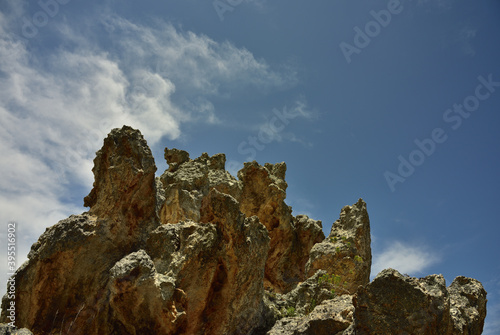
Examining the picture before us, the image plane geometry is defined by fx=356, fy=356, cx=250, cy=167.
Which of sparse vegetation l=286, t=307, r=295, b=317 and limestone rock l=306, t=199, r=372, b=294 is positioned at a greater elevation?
limestone rock l=306, t=199, r=372, b=294

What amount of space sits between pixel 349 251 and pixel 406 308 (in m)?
12.5

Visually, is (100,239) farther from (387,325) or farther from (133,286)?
(387,325)

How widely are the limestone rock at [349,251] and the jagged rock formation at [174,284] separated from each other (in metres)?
2.02

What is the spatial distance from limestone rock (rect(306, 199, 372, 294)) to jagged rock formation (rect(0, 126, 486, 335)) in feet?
6.62

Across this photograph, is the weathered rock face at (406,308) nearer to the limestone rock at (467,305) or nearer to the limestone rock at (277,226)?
the limestone rock at (467,305)

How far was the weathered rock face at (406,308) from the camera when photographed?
26.7 feet

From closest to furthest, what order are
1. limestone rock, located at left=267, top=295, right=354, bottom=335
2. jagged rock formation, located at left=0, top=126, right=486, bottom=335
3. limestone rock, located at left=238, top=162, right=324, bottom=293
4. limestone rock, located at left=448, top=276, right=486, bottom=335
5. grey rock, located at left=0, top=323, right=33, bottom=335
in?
1. grey rock, located at left=0, top=323, right=33, bottom=335
2. jagged rock formation, located at left=0, top=126, right=486, bottom=335
3. limestone rock, located at left=448, top=276, right=486, bottom=335
4. limestone rock, located at left=267, top=295, right=354, bottom=335
5. limestone rock, located at left=238, top=162, right=324, bottom=293

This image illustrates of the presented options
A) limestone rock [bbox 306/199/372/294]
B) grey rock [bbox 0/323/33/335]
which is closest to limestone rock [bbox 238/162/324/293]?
limestone rock [bbox 306/199/372/294]

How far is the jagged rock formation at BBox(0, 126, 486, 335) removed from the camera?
8695mm

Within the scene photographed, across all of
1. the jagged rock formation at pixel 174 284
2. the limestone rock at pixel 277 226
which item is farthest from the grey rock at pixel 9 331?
the limestone rock at pixel 277 226

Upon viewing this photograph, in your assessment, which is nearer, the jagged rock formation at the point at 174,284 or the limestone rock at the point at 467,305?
the jagged rock formation at the point at 174,284

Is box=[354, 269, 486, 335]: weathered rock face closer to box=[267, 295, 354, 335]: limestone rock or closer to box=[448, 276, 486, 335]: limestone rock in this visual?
box=[448, 276, 486, 335]: limestone rock

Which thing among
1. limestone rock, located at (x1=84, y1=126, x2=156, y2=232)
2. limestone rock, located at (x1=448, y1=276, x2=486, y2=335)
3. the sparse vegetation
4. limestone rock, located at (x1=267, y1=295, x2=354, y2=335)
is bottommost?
limestone rock, located at (x1=267, y1=295, x2=354, y2=335)

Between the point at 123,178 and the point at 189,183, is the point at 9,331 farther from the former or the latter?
the point at 189,183
